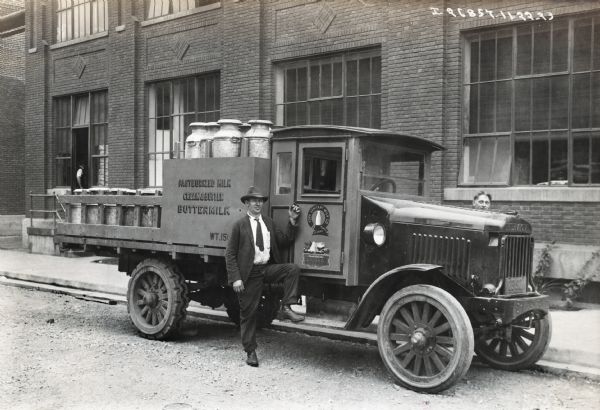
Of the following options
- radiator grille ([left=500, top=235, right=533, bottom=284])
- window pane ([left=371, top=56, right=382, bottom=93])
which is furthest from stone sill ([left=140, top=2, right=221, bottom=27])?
radiator grille ([left=500, top=235, right=533, bottom=284])

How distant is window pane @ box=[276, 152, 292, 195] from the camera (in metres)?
6.33

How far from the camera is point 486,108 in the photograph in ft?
33.2

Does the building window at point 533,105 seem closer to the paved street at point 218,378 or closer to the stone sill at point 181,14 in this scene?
the paved street at point 218,378

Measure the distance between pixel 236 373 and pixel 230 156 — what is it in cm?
245

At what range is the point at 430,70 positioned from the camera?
10.4 m

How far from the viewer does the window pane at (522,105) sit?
9664 mm

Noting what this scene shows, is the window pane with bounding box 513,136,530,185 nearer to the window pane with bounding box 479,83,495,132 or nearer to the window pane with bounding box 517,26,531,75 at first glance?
the window pane with bounding box 479,83,495,132

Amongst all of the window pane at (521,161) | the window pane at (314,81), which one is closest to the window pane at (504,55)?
the window pane at (521,161)

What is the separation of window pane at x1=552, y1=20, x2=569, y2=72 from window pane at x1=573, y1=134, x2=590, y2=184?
114cm

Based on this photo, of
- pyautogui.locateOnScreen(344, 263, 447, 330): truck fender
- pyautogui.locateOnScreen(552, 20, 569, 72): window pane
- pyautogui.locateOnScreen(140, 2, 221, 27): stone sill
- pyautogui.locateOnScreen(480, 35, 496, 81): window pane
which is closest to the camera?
pyautogui.locateOnScreen(344, 263, 447, 330): truck fender

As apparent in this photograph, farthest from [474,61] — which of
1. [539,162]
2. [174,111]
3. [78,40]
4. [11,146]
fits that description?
[11,146]

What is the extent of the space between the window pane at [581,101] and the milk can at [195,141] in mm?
5776

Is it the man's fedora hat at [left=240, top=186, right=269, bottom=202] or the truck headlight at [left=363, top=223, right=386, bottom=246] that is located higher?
the man's fedora hat at [left=240, top=186, right=269, bottom=202]

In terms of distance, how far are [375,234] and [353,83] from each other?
6487mm
